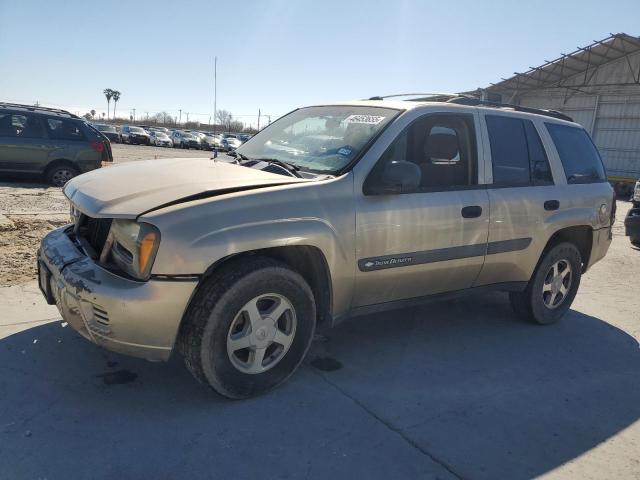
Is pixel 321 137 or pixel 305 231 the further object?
pixel 321 137

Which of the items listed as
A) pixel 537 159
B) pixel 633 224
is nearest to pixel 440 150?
pixel 537 159

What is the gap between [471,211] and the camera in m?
3.89

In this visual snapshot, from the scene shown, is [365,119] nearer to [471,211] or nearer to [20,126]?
[471,211]

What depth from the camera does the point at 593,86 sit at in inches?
950

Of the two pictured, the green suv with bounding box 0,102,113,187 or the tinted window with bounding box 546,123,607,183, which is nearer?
the tinted window with bounding box 546,123,607,183

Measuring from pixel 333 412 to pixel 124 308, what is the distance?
132 cm

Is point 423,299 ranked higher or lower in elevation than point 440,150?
lower

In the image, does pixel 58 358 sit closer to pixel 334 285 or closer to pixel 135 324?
pixel 135 324

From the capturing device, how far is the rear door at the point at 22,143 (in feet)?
33.2

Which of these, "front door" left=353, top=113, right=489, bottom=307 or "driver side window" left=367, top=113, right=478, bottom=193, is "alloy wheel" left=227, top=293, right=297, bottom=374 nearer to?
"front door" left=353, top=113, right=489, bottom=307

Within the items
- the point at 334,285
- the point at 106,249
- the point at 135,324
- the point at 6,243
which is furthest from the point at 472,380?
the point at 6,243

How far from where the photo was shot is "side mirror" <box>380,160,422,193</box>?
10.8 feet

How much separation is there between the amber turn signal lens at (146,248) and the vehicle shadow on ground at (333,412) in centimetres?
88

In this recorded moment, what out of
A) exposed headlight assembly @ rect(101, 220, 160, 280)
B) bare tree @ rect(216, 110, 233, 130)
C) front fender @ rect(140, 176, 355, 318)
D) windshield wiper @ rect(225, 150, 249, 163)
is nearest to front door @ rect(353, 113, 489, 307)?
front fender @ rect(140, 176, 355, 318)
